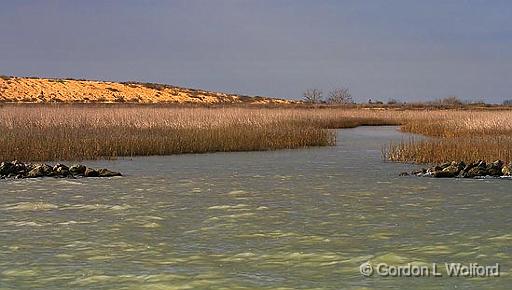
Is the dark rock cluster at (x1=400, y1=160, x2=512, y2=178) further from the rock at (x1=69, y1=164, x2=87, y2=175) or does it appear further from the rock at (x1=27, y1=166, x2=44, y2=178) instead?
the rock at (x1=27, y1=166, x2=44, y2=178)

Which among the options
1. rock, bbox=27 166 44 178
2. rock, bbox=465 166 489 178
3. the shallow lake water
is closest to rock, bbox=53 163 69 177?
rock, bbox=27 166 44 178

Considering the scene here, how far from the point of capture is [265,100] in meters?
90.4

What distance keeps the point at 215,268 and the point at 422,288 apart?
1.61 meters

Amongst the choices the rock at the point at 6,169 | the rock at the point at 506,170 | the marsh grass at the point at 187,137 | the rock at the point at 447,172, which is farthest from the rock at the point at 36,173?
the rock at the point at 506,170

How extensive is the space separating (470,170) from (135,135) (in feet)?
30.0

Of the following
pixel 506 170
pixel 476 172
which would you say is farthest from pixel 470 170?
pixel 506 170

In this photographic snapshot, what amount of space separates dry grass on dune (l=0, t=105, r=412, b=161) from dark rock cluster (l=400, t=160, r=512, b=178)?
692 centimetres

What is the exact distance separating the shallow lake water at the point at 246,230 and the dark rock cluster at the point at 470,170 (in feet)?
1.87

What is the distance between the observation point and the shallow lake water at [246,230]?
525 centimetres

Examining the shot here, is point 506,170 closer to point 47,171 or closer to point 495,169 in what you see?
point 495,169

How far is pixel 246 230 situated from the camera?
23.6 ft

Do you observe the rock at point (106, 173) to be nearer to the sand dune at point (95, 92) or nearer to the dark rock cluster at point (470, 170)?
the dark rock cluster at point (470, 170)

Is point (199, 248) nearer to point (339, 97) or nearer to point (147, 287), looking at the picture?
point (147, 287)

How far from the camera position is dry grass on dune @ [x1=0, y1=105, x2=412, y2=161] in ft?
50.9
